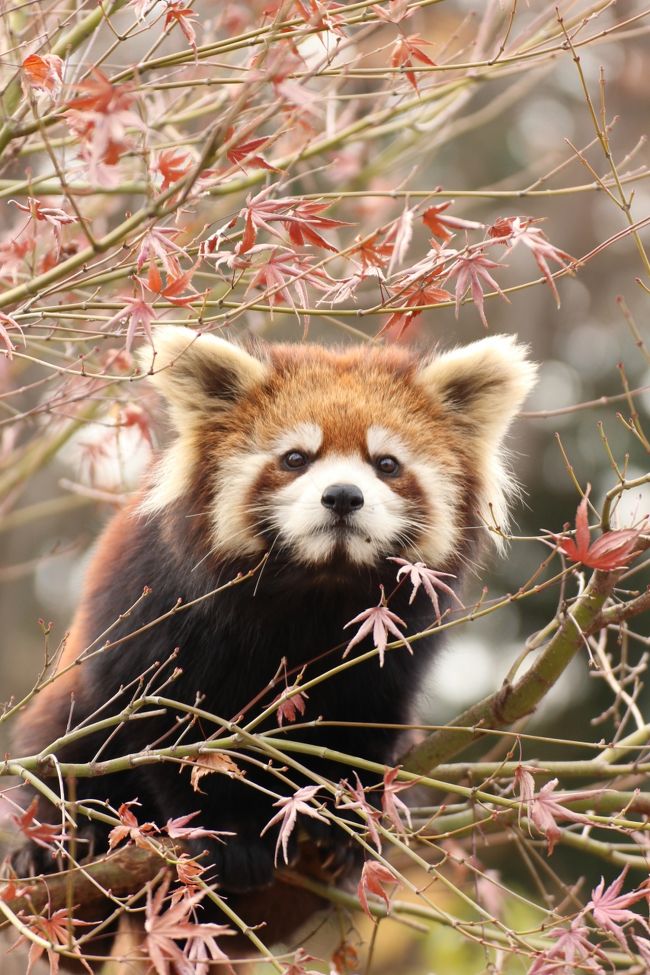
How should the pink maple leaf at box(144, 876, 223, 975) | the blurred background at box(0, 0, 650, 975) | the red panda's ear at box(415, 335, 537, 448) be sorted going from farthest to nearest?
1. the blurred background at box(0, 0, 650, 975)
2. the red panda's ear at box(415, 335, 537, 448)
3. the pink maple leaf at box(144, 876, 223, 975)

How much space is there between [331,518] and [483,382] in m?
0.90

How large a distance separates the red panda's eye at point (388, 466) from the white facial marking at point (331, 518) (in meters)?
0.08

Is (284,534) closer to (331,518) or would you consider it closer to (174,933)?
(331,518)

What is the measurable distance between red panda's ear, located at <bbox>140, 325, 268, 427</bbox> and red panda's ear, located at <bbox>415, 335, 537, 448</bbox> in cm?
60

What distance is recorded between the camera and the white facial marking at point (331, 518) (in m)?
3.37

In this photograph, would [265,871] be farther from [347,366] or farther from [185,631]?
[347,366]

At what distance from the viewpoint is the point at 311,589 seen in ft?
11.8

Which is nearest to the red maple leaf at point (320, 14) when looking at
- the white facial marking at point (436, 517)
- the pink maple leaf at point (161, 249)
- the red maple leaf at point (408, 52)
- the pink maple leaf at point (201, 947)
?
the red maple leaf at point (408, 52)

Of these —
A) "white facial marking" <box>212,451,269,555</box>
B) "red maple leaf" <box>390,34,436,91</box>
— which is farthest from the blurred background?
"red maple leaf" <box>390,34,436,91</box>

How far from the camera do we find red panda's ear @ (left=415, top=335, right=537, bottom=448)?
386 centimetres

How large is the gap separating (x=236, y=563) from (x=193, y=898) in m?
1.47

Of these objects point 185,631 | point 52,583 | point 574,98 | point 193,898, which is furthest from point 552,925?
point 574,98

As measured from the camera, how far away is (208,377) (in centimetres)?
380

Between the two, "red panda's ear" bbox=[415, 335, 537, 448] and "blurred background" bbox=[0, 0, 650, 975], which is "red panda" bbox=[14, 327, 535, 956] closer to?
"red panda's ear" bbox=[415, 335, 537, 448]
